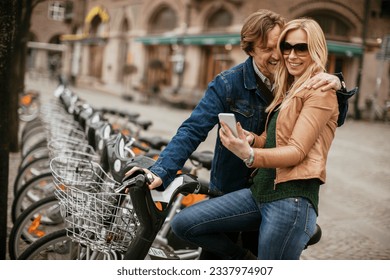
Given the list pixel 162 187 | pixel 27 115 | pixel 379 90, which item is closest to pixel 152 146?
pixel 379 90

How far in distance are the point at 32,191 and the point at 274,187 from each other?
251 centimetres

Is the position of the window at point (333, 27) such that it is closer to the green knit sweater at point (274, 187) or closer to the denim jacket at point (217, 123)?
the denim jacket at point (217, 123)

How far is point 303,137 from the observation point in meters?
1.54

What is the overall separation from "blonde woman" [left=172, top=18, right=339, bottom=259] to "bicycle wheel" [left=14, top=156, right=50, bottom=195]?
2728mm

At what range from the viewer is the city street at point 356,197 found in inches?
121

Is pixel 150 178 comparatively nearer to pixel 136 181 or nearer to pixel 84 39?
pixel 136 181

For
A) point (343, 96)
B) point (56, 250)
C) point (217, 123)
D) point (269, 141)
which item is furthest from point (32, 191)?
point (343, 96)

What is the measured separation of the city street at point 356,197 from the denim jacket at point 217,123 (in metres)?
1.22

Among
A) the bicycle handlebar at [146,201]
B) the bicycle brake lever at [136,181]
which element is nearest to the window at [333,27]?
the bicycle handlebar at [146,201]

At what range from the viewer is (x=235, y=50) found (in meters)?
4.22

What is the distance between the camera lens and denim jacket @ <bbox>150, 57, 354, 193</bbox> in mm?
1807

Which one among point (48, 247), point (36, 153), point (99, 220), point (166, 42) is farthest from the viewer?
point (166, 42)

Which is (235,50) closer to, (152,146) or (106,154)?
(152,146)

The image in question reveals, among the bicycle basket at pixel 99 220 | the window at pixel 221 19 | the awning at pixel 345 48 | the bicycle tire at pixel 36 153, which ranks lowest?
the bicycle tire at pixel 36 153
